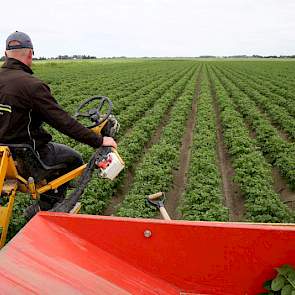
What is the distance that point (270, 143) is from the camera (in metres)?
9.38

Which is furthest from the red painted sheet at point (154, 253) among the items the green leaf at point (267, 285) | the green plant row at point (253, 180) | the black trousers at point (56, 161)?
the green plant row at point (253, 180)

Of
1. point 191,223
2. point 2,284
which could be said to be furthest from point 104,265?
point 2,284

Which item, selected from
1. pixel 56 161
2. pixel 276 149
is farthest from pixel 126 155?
pixel 56 161

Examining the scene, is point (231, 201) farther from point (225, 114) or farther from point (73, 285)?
point (225, 114)

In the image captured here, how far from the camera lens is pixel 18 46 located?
131 inches

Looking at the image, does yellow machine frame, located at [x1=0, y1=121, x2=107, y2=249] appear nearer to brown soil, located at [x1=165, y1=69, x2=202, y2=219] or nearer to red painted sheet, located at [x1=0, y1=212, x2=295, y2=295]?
red painted sheet, located at [x1=0, y1=212, x2=295, y2=295]

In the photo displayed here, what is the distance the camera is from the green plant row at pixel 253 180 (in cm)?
560

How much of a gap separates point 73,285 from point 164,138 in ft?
25.6

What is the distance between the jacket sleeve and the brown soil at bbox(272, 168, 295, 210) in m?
4.42

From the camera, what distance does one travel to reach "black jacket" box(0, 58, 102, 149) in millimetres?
3232

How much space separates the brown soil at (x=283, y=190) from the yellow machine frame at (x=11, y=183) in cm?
420

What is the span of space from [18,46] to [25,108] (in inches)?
21.6

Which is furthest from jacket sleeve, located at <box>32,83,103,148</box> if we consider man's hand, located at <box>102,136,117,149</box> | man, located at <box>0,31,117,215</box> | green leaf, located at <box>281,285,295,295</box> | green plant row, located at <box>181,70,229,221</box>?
green plant row, located at <box>181,70,229,221</box>

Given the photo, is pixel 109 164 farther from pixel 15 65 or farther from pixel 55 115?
pixel 15 65
